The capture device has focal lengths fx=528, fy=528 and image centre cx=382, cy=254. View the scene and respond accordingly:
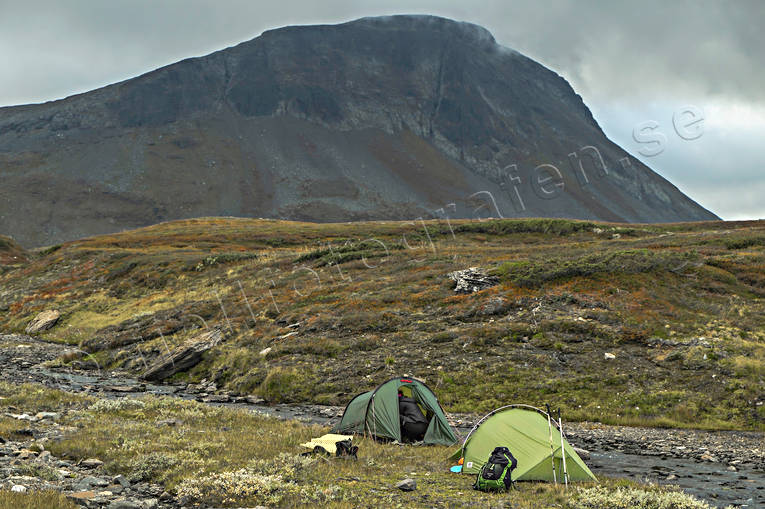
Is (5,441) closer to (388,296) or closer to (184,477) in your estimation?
(184,477)

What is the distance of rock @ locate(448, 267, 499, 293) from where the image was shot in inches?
1411

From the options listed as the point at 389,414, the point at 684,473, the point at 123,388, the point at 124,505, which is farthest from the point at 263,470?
the point at 123,388

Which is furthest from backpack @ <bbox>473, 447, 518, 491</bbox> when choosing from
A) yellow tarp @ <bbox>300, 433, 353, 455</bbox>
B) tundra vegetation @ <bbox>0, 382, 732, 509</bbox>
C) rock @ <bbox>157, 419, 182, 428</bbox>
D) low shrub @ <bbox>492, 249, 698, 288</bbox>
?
low shrub @ <bbox>492, 249, 698, 288</bbox>

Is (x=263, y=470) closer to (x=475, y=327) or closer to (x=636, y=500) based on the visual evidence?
(x=636, y=500)

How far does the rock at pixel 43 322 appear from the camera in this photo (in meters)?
46.2

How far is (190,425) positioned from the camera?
17656 mm

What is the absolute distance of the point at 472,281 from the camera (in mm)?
36469

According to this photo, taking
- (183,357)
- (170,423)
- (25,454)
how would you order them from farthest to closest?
(183,357), (170,423), (25,454)

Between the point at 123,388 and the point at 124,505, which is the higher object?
the point at 124,505

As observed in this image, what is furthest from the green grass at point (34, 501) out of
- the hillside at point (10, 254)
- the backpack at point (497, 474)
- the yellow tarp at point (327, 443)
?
the hillside at point (10, 254)

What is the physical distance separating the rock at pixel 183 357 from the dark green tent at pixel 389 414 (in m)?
16.9

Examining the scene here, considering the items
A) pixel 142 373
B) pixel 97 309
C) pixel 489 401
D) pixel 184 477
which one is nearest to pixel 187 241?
pixel 97 309

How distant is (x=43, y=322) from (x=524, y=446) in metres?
47.0

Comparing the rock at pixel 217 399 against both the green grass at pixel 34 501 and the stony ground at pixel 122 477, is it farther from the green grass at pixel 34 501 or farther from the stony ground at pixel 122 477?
the green grass at pixel 34 501
